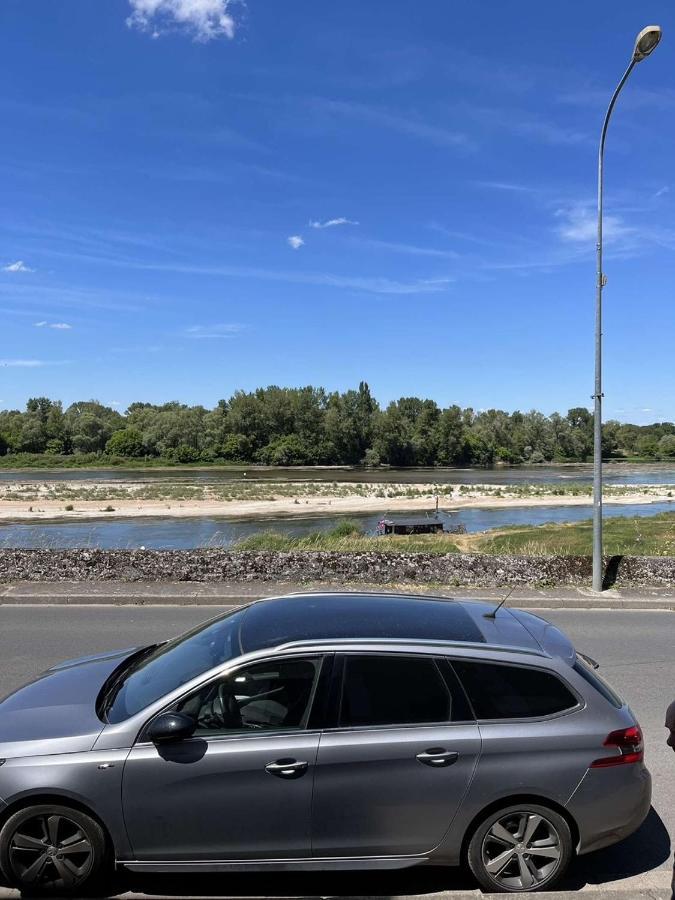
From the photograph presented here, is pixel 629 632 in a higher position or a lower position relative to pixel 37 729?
lower

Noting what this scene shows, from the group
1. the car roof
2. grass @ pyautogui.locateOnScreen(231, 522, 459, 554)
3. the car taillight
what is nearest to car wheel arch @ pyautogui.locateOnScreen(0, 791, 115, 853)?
the car roof

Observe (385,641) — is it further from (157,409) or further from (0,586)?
(157,409)

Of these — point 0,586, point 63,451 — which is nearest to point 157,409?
point 63,451

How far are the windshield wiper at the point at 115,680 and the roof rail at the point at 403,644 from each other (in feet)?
3.40

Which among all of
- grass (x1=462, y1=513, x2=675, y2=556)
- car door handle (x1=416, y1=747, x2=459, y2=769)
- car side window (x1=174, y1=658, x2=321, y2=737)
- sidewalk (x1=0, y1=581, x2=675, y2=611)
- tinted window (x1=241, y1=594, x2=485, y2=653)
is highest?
tinted window (x1=241, y1=594, x2=485, y2=653)

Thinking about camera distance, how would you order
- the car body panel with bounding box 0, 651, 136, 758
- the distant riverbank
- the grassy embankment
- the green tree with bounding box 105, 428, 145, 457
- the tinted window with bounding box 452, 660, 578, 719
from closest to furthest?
the car body panel with bounding box 0, 651, 136, 758
the tinted window with bounding box 452, 660, 578, 719
the grassy embankment
the distant riverbank
the green tree with bounding box 105, 428, 145, 457

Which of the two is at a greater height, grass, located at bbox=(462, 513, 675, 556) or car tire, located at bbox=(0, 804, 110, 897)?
car tire, located at bbox=(0, 804, 110, 897)

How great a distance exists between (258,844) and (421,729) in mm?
980

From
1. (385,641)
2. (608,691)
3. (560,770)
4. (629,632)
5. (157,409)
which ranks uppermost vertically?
(157,409)

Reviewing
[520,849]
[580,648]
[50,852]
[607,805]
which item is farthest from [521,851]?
[580,648]

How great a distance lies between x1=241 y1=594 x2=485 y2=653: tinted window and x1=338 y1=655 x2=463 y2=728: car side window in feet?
0.58

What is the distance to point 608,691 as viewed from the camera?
152 inches

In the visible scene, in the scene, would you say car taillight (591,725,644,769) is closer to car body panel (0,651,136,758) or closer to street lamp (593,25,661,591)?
car body panel (0,651,136,758)

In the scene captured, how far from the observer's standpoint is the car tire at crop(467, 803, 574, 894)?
3.43 m
